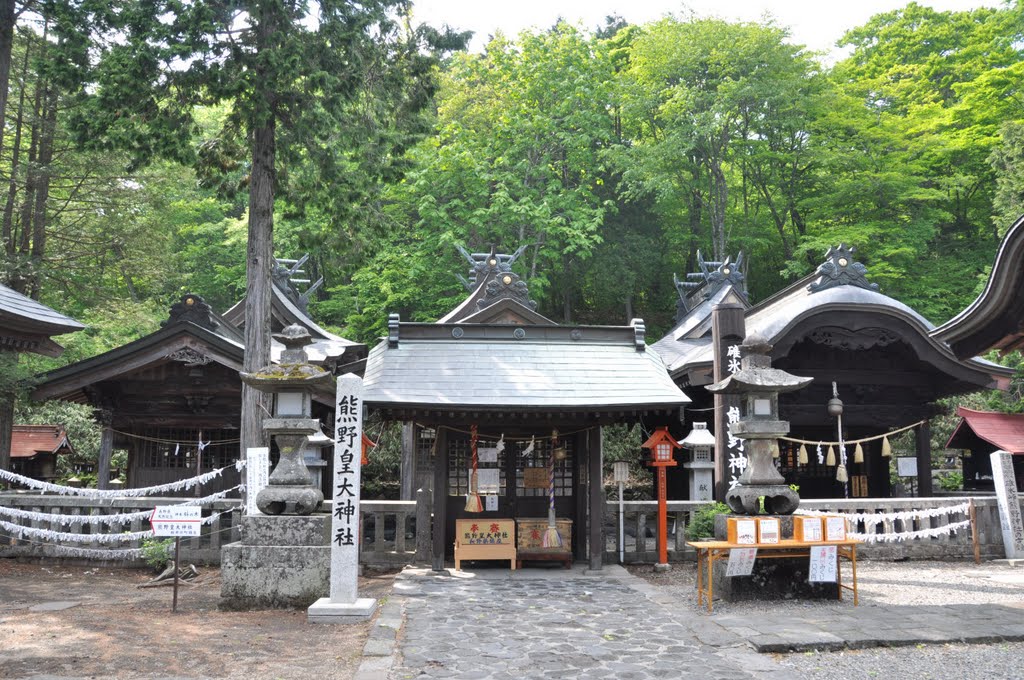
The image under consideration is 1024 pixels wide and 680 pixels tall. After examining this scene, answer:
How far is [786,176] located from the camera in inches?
1277

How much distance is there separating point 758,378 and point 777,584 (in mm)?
2817

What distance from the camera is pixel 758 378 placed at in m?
10.3

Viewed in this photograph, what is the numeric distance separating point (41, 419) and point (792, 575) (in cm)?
2388

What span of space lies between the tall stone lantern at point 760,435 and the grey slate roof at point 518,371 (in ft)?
6.19

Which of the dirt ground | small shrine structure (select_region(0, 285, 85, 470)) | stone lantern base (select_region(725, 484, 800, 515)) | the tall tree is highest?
the tall tree

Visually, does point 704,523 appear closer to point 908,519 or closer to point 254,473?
point 908,519

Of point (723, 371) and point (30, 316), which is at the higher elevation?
point (30, 316)

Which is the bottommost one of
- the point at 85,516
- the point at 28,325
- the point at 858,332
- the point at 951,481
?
the point at 85,516

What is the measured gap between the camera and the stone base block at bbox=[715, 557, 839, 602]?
988 centimetres

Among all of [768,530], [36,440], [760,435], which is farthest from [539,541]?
[36,440]

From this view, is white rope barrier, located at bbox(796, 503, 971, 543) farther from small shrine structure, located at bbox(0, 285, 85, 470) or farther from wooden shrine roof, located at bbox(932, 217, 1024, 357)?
small shrine structure, located at bbox(0, 285, 85, 470)

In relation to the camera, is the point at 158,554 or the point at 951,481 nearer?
the point at 158,554

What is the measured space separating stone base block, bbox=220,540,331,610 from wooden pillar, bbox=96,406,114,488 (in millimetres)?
9341

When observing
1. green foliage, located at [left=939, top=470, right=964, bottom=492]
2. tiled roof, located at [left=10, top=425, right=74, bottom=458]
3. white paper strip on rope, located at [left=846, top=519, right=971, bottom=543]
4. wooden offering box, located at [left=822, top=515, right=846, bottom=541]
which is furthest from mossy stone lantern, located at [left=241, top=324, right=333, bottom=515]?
green foliage, located at [left=939, top=470, right=964, bottom=492]
